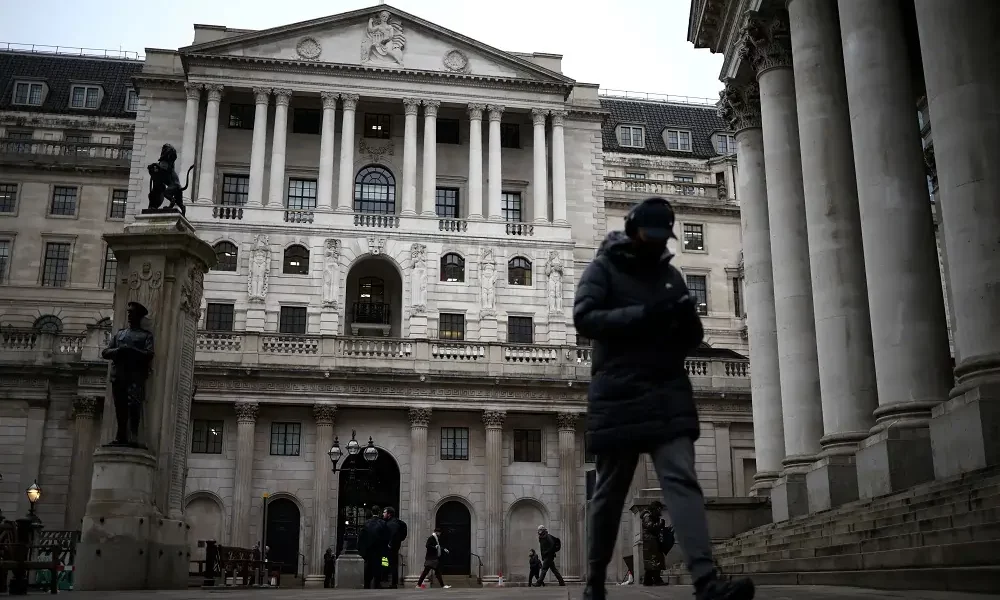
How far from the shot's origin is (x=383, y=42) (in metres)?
56.4

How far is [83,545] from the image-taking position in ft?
58.3

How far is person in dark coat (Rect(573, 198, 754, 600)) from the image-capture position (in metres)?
6.89

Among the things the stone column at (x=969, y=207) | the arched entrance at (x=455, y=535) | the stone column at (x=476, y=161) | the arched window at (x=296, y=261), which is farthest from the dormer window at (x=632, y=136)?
the stone column at (x=969, y=207)

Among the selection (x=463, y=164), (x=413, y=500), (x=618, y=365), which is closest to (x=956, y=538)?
(x=618, y=365)

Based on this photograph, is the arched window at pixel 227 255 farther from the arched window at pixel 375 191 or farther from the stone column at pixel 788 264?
the stone column at pixel 788 264

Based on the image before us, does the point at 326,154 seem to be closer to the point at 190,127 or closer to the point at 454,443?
the point at 190,127

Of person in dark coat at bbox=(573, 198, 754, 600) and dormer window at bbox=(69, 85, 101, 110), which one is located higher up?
dormer window at bbox=(69, 85, 101, 110)

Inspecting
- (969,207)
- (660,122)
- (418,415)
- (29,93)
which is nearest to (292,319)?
(418,415)

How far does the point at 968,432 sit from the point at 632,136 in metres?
63.6

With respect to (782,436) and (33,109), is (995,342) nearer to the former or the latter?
(782,436)

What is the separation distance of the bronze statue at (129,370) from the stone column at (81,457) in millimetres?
25849

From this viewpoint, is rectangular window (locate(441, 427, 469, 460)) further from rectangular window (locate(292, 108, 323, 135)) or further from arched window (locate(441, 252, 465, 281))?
rectangular window (locate(292, 108, 323, 135))

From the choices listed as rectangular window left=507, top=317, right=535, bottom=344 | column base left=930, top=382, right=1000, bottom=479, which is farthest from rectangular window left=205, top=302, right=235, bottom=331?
column base left=930, top=382, right=1000, bottom=479

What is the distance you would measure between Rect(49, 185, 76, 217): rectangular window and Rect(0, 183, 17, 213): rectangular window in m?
2.06
